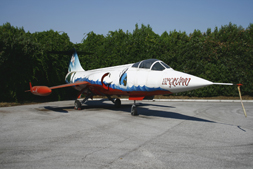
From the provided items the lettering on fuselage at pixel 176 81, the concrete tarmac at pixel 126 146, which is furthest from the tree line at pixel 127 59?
the lettering on fuselage at pixel 176 81

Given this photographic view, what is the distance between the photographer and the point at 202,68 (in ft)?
63.7

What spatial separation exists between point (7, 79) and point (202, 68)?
17.7m

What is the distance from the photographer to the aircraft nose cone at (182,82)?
732 centimetres

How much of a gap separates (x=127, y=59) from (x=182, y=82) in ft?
46.3

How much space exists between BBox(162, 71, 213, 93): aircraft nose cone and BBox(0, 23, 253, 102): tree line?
11.9m

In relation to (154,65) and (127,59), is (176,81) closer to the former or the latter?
(154,65)

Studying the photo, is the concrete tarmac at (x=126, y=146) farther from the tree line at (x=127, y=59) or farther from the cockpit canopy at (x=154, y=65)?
the tree line at (x=127, y=59)

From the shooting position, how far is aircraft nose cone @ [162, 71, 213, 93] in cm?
732

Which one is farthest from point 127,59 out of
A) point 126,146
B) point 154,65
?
point 126,146

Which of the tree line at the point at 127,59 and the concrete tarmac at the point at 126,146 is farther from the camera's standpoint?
the tree line at the point at 127,59

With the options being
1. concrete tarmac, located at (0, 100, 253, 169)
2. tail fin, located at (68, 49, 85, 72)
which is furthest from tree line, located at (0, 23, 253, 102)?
concrete tarmac, located at (0, 100, 253, 169)

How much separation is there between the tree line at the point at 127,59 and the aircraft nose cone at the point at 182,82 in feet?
39.2

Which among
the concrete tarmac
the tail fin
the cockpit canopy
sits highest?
the tail fin

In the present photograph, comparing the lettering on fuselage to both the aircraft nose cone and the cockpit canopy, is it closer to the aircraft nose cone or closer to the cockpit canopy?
the aircraft nose cone
